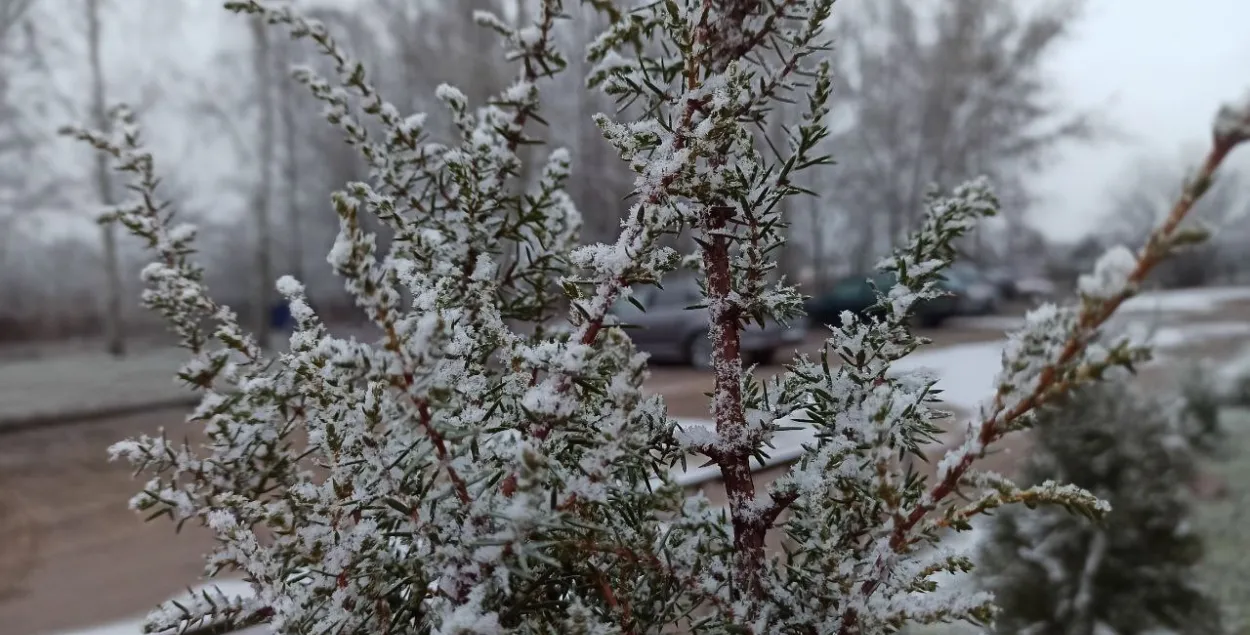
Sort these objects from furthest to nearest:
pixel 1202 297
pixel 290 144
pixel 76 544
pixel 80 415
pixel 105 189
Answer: pixel 1202 297 → pixel 290 144 → pixel 105 189 → pixel 80 415 → pixel 76 544

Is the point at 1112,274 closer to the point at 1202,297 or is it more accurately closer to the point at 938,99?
the point at 938,99

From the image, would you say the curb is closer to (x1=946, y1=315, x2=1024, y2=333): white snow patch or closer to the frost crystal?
the frost crystal

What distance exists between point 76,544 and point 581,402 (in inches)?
304

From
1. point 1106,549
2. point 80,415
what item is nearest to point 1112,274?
point 1106,549

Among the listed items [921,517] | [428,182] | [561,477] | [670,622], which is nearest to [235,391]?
[428,182]

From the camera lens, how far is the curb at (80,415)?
11003 millimetres

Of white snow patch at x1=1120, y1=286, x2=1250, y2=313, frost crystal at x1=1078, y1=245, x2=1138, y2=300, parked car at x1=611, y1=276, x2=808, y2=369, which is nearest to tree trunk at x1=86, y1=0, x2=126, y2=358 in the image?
parked car at x1=611, y1=276, x2=808, y2=369

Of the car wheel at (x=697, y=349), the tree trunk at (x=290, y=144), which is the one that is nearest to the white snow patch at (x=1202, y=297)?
the car wheel at (x=697, y=349)

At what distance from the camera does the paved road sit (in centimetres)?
554

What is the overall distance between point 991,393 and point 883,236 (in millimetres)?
29373

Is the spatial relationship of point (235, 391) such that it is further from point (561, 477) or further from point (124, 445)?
point (561, 477)

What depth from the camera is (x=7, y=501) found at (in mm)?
7992

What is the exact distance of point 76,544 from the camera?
6812mm

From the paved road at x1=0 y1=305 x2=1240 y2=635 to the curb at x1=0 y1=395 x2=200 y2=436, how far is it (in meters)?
0.62
